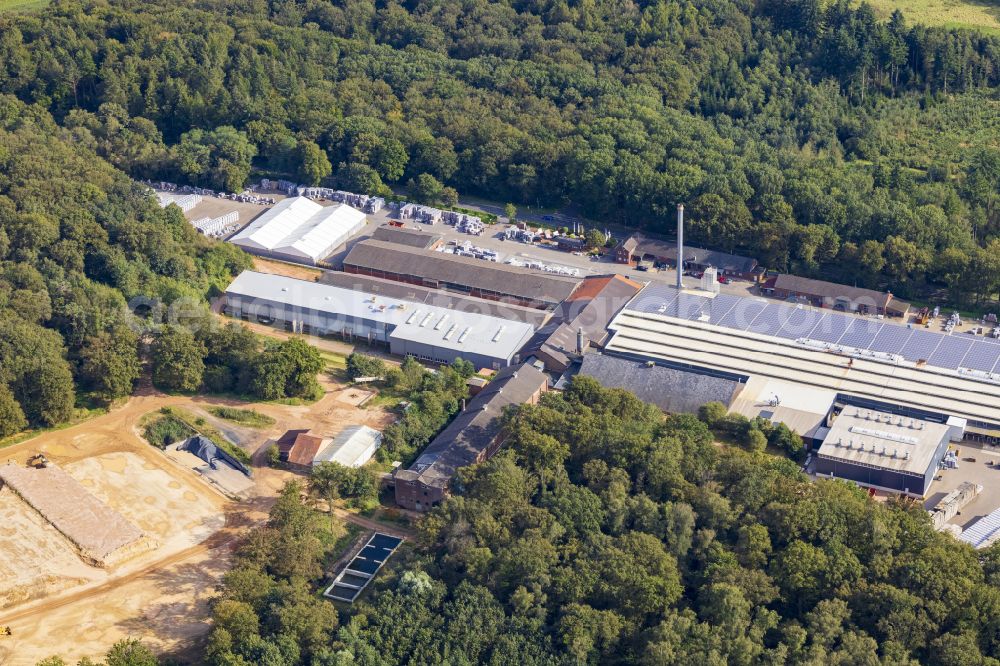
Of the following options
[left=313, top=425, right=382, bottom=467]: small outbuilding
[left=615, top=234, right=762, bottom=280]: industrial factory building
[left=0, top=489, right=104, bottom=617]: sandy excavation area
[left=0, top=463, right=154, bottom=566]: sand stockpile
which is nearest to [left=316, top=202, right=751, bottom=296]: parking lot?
[left=615, top=234, right=762, bottom=280]: industrial factory building

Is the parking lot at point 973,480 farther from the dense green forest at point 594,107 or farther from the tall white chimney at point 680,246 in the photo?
the tall white chimney at point 680,246

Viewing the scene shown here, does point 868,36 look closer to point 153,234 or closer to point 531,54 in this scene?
point 531,54

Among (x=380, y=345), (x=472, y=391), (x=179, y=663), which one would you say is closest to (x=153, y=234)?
(x=380, y=345)

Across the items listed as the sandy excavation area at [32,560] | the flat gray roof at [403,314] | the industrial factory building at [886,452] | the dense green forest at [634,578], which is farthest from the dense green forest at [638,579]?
the flat gray roof at [403,314]

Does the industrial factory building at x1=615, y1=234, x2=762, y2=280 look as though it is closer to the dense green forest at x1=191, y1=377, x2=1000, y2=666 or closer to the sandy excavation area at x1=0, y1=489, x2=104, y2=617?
the dense green forest at x1=191, y1=377, x2=1000, y2=666

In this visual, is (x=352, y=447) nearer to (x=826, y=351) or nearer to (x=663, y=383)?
(x=663, y=383)

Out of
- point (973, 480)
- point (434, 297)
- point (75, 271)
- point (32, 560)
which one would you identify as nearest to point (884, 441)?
A: point (973, 480)
